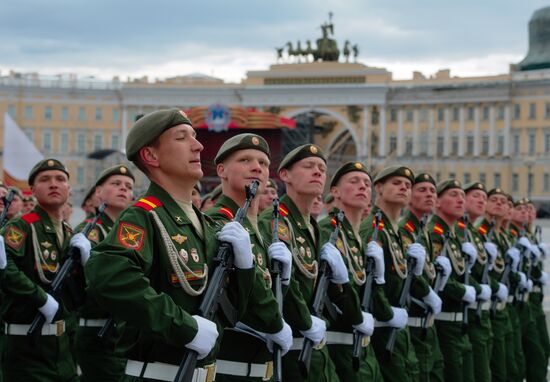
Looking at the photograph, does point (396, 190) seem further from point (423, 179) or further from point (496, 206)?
point (496, 206)

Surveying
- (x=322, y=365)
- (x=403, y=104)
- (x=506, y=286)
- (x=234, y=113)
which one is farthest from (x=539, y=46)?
(x=322, y=365)

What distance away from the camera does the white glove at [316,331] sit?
5094mm

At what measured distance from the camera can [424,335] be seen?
700cm

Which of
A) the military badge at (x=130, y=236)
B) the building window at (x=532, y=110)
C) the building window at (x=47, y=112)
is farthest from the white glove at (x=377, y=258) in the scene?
the building window at (x=47, y=112)

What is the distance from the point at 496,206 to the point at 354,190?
178 inches

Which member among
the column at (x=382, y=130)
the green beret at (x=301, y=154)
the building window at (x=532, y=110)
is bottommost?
the green beret at (x=301, y=154)

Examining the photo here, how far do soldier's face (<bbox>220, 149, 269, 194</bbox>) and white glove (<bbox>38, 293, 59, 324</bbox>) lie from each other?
163 cm

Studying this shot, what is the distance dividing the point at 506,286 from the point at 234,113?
45.4m

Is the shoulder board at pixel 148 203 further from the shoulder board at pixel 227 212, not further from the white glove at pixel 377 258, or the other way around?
the white glove at pixel 377 258

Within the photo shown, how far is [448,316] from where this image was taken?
25.0 feet

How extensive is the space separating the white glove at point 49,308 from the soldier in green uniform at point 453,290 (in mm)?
3323

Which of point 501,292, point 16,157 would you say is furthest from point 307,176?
point 16,157

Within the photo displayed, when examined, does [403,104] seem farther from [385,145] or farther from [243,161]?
[243,161]

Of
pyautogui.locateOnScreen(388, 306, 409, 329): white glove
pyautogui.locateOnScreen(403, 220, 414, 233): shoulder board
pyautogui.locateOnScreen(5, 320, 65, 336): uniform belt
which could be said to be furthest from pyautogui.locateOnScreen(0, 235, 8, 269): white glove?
pyautogui.locateOnScreen(403, 220, 414, 233): shoulder board
